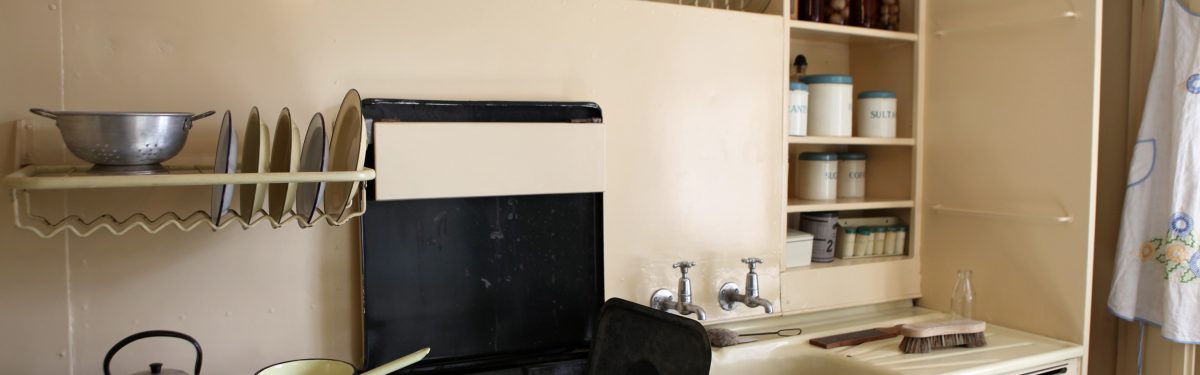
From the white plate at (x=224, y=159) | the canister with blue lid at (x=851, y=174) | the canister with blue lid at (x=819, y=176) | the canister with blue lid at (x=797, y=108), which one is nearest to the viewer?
the white plate at (x=224, y=159)

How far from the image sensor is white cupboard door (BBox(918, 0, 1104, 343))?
186cm

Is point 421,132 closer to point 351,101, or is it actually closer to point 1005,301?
point 351,101

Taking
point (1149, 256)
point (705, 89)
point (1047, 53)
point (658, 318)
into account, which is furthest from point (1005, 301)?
point (658, 318)

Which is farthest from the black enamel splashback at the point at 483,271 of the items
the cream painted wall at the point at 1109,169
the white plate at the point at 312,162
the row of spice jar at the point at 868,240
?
the cream painted wall at the point at 1109,169

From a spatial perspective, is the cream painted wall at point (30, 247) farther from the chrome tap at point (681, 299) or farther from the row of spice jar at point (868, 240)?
the row of spice jar at point (868, 240)

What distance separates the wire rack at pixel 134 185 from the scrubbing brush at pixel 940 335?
125 cm

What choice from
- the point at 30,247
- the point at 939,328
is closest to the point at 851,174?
the point at 939,328

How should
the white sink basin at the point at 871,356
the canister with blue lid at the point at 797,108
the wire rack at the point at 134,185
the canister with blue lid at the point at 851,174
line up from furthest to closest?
the canister with blue lid at the point at 851,174 < the canister with blue lid at the point at 797,108 < the white sink basin at the point at 871,356 < the wire rack at the point at 134,185

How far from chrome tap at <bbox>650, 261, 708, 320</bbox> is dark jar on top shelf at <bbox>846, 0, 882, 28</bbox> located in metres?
0.85

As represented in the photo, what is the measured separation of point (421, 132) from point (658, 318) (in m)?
0.56

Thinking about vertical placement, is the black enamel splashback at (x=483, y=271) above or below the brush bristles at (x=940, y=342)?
above

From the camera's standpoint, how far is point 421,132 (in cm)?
150

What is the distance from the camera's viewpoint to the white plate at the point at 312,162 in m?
1.29

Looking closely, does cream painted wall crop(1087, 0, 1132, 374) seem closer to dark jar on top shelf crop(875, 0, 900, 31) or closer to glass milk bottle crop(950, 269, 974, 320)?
glass milk bottle crop(950, 269, 974, 320)
